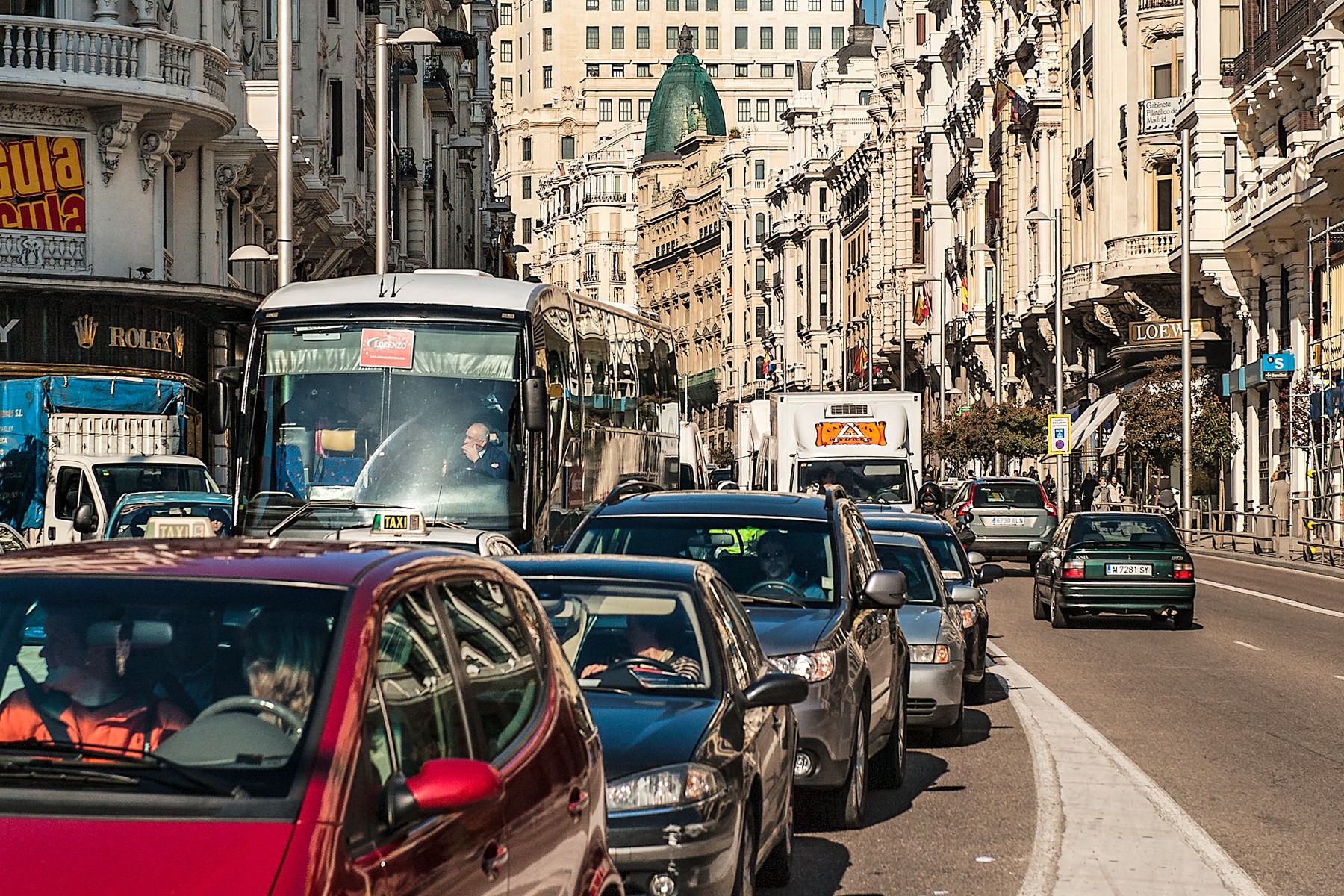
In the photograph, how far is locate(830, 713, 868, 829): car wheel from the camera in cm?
1035

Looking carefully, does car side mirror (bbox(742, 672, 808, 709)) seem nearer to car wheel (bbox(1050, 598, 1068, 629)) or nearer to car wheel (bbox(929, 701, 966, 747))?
car wheel (bbox(929, 701, 966, 747))

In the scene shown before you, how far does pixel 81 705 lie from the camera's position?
188 inches

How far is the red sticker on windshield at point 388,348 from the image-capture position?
19.4 m

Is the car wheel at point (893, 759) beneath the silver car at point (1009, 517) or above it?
beneath

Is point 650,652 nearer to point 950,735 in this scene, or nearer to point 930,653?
point 930,653

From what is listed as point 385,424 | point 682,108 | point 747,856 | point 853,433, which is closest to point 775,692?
point 747,856

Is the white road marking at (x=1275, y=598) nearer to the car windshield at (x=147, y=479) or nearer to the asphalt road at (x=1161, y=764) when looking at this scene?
the asphalt road at (x=1161, y=764)

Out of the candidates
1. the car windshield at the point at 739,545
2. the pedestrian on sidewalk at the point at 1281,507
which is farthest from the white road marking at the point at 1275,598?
the car windshield at the point at 739,545

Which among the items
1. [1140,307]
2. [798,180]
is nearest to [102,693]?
[1140,307]

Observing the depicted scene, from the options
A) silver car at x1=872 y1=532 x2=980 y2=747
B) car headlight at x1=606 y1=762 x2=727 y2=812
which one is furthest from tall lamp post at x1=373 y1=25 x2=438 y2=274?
car headlight at x1=606 y1=762 x2=727 y2=812

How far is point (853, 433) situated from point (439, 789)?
99.5 feet

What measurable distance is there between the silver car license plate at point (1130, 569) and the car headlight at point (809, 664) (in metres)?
15.9

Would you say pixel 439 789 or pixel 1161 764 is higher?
pixel 439 789

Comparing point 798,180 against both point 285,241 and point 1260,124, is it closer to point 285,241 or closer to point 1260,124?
point 1260,124
